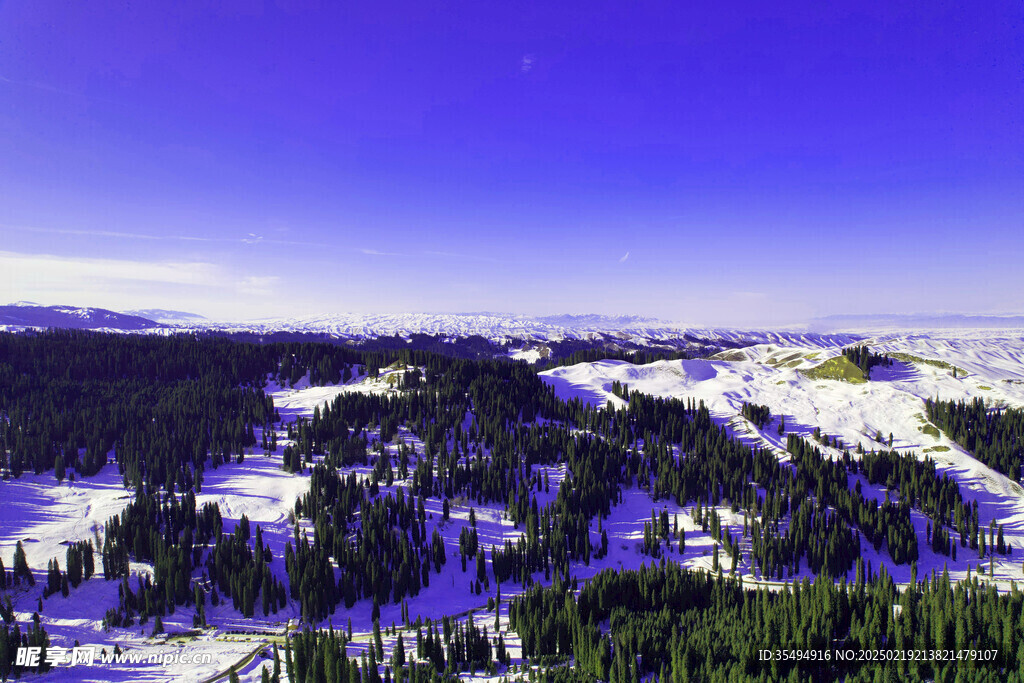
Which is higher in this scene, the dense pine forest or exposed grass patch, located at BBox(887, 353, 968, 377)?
exposed grass patch, located at BBox(887, 353, 968, 377)

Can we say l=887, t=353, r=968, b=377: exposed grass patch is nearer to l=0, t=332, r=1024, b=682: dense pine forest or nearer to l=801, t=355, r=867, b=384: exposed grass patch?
l=801, t=355, r=867, b=384: exposed grass patch

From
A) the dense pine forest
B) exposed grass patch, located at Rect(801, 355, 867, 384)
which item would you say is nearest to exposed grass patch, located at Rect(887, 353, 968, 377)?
exposed grass patch, located at Rect(801, 355, 867, 384)

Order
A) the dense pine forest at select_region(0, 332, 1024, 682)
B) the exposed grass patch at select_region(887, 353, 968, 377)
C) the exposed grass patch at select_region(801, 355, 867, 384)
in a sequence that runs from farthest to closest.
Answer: the exposed grass patch at select_region(887, 353, 968, 377), the exposed grass patch at select_region(801, 355, 867, 384), the dense pine forest at select_region(0, 332, 1024, 682)

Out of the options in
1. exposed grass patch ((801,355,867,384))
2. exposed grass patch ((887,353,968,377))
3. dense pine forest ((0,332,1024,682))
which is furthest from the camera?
exposed grass patch ((887,353,968,377))

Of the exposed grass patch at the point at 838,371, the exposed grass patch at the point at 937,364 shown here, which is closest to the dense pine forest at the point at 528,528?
the exposed grass patch at the point at 838,371

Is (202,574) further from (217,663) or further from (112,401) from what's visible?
(112,401)

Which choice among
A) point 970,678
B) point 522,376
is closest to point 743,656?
point 970,678

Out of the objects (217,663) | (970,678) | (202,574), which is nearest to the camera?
(970,678)
